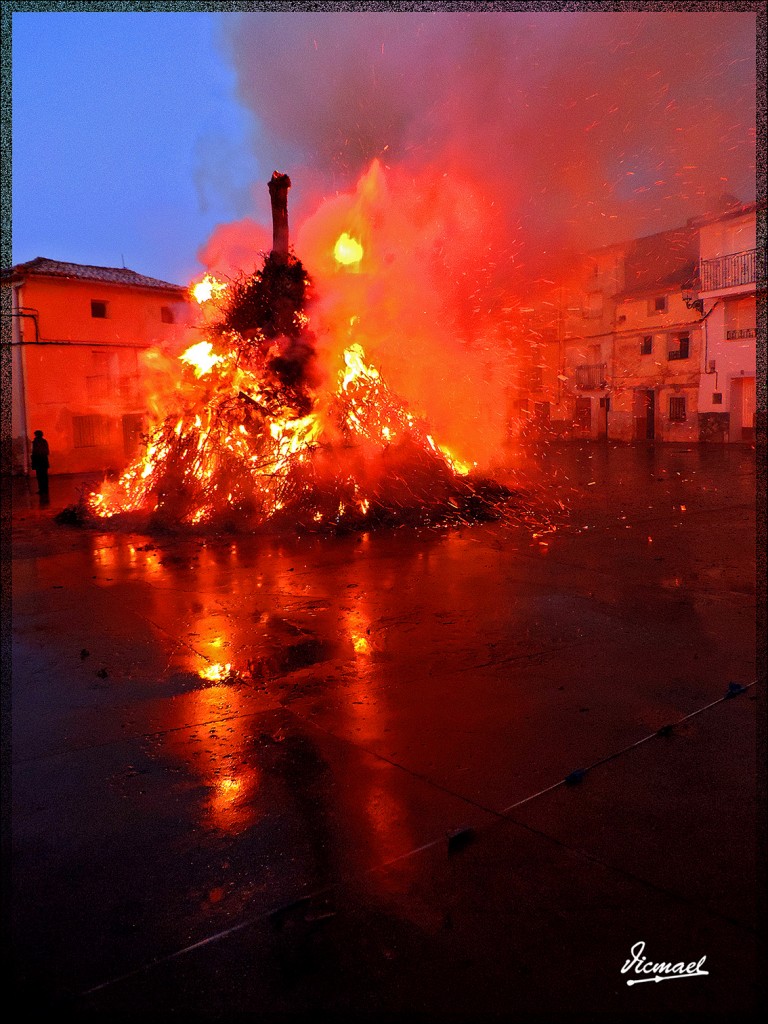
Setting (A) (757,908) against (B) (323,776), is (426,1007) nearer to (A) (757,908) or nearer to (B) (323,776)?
(A) (757,908)

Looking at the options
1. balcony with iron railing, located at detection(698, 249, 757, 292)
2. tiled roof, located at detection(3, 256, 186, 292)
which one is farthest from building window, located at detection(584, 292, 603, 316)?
tiled roof, located at detection(3, 256, 186, 292)

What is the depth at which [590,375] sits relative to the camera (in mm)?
33719

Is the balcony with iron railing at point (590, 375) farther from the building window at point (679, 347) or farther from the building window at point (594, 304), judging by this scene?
the building window at point (679, 347)

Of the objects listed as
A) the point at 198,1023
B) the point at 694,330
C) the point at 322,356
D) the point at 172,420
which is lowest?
the point at 198,1023

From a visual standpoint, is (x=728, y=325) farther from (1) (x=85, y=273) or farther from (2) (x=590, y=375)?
(1) (x=85, y=273)

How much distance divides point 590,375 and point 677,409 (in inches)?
205

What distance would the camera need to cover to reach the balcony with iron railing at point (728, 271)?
1003 inches

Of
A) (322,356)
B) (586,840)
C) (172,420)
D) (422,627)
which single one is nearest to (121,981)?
(586,840)

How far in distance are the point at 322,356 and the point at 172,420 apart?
3088 millimetres

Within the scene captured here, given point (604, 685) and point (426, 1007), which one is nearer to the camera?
point (426, 1007)

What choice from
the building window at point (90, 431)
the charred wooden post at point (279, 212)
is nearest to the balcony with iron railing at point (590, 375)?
the building window at point (90, 431)

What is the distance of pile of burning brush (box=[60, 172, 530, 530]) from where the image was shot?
1066 centimetres

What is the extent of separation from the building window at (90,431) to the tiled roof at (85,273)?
15.0ft

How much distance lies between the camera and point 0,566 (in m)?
8.32
